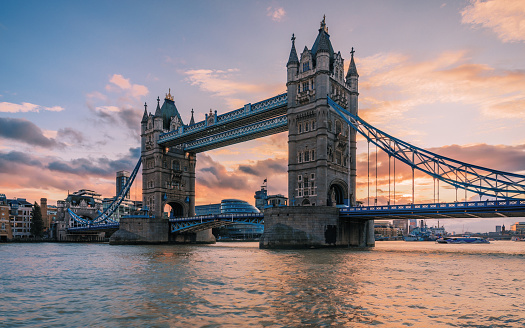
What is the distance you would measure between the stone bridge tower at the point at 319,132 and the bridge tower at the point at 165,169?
38045 mm

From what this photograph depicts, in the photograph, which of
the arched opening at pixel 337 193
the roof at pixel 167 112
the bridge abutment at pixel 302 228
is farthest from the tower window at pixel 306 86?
the roof at pixel 167 112

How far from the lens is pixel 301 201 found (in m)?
61.4

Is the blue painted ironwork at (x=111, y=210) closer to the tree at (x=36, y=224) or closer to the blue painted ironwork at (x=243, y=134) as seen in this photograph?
the tree at (x=36, y=224)

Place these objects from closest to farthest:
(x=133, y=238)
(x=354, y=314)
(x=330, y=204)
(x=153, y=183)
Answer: (x=354, y=314), (x=330, y=204), (x=133, y=238), (x=153, y=183)

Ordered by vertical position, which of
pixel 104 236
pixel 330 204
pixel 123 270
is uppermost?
pixel 330 204

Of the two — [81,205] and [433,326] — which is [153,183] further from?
[433,326]

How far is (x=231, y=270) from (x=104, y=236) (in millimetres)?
112621

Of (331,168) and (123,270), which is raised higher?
(331,168)

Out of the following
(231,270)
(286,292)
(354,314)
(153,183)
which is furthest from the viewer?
(153,183)

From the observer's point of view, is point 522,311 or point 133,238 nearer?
point 522,311

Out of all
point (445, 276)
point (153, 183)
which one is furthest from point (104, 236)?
point (445, 276)

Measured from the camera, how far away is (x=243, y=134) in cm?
7550

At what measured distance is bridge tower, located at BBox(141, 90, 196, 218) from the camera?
299 ft

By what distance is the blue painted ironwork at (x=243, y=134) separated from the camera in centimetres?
6944
